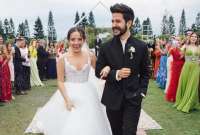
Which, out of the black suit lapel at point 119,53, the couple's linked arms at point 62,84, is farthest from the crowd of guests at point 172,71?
the black suit lapel at point 119,53

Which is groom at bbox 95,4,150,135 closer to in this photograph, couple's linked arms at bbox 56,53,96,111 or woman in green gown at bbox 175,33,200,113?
couple's linked arms at bbox 56,53,96,111

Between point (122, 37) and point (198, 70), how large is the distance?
622 centimetres

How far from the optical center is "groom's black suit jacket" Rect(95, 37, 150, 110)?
189 inches

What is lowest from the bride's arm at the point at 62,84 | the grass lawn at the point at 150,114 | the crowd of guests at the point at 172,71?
the grass lawn at the point at 150,114

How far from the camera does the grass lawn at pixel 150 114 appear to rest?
847 centimetres

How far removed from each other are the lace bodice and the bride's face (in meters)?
0.23

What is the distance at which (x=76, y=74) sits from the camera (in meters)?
5.96

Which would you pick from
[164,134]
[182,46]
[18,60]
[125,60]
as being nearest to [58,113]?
[125,60]

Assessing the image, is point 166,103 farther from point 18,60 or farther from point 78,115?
Result: point 78,115

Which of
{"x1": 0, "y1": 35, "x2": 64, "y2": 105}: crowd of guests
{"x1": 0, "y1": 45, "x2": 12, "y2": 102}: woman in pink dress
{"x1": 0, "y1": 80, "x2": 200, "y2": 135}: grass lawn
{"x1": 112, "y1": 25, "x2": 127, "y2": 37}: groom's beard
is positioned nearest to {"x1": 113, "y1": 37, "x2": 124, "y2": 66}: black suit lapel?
{"x1": 112, "y1": 25, "x2": 127, "y2": 37}: groom's beard

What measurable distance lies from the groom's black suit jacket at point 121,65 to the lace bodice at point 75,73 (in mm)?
1004

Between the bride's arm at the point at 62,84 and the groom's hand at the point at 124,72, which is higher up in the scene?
the groom's hand at the point at 124,72

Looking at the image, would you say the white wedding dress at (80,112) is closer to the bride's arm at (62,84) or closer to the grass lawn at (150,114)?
the bride's arm at (62,84)

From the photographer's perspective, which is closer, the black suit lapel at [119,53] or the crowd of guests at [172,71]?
the black suit lapel at [119,53]
